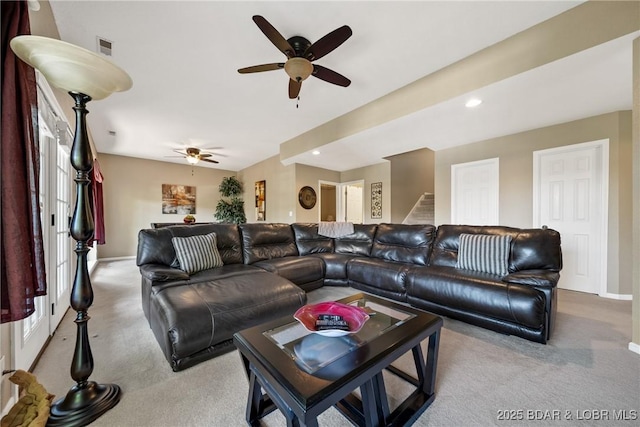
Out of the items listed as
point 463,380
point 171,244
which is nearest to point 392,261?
point 463,380

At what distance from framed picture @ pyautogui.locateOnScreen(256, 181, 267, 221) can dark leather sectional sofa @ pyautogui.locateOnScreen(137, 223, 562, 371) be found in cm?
342

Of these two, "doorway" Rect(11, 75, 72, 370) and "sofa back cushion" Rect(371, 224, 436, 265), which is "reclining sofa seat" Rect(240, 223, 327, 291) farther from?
"doorway" Rect(11, 75, 72, 370)

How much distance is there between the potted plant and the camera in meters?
7.64

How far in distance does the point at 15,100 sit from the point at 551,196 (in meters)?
5.50

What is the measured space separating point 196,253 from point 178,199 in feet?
18.3

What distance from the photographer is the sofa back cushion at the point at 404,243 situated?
122 inches

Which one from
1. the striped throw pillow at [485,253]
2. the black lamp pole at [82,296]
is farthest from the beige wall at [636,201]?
the black lamp pole at [82,296]

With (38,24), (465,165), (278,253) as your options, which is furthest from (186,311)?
(465,165)

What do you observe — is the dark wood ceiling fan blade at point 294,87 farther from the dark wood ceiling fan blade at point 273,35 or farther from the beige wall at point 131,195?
the beige wall at point 131,195

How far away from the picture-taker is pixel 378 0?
1.86 meters

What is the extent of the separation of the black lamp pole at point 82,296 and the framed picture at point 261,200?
5.65 m

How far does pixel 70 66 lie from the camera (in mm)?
1076

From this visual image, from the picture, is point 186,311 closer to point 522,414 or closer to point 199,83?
point 522,414

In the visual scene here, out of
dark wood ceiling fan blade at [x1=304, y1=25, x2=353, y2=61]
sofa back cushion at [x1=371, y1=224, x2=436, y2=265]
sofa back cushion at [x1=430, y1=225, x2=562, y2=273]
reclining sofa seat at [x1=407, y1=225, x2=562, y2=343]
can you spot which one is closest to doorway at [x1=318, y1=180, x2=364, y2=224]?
sofa back cushion at [x1=371, y1=224, x2=436, y2=265]
